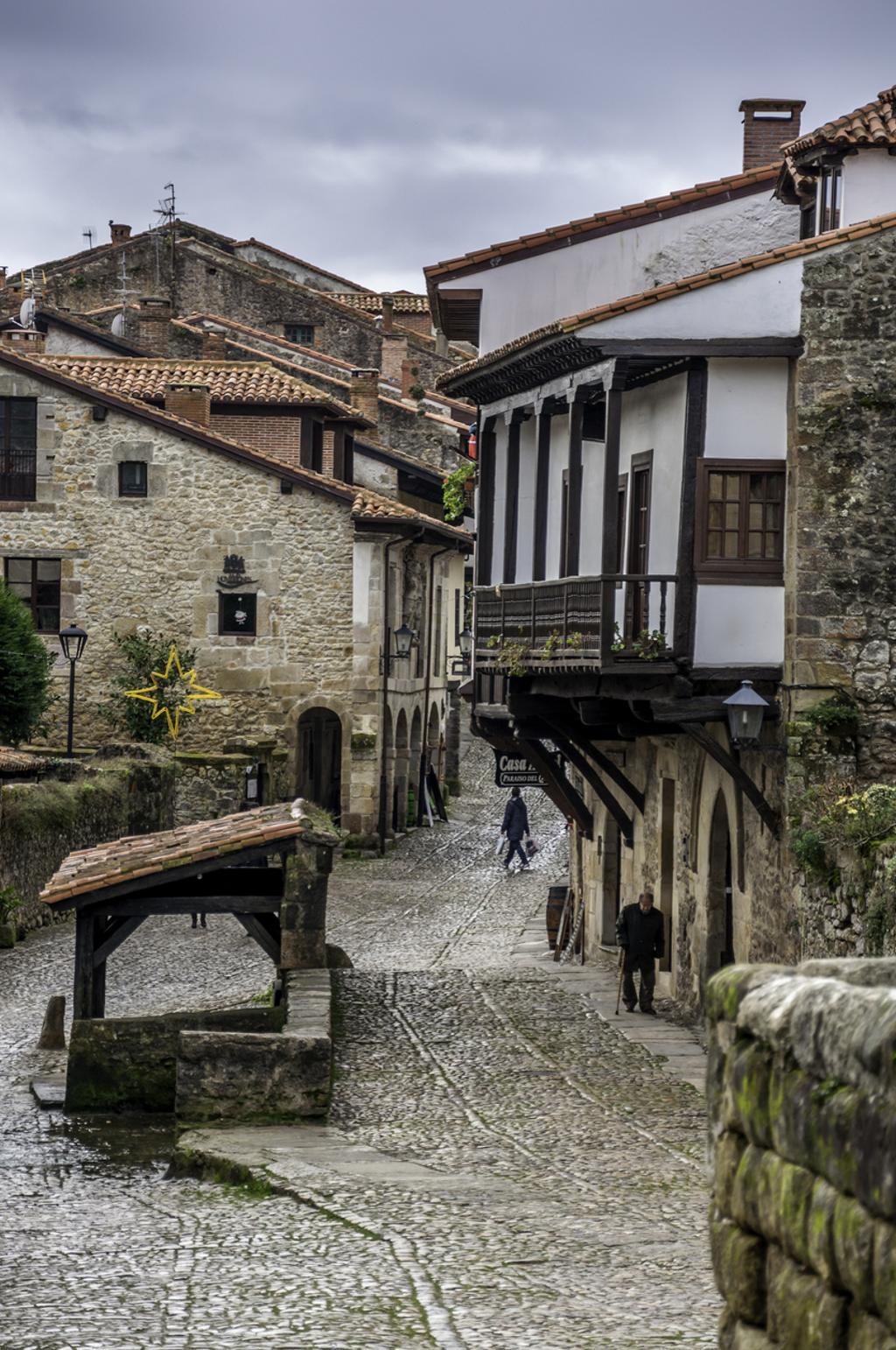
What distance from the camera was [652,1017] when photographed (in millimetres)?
17828

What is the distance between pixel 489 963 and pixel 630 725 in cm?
618

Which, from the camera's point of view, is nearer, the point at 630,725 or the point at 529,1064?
the point at 529,1064

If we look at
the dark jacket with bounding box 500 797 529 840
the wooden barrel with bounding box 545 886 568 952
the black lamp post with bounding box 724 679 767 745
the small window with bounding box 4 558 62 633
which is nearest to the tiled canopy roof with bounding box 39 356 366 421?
the small window with bounding box 4 558 62 633

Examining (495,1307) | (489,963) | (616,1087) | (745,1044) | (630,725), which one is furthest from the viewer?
(489,963)

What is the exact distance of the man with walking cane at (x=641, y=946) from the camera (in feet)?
59.2

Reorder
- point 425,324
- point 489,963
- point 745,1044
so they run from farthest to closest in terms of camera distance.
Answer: point 425,324 < point 489,963 < point 745,1044

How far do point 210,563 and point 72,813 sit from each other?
9.50 metres

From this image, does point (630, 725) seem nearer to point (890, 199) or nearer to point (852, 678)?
point (852, 678)

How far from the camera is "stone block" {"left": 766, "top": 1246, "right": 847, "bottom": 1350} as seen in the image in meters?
4.51

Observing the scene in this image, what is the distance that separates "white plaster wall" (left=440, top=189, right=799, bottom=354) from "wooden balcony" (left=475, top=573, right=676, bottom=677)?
310cm

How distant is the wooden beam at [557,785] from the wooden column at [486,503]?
5.85 feet

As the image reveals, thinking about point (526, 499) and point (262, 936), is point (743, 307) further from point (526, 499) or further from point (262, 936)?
point (262, 936)

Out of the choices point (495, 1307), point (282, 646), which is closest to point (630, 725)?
point (495, 1307)

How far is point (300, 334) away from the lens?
177 feet
